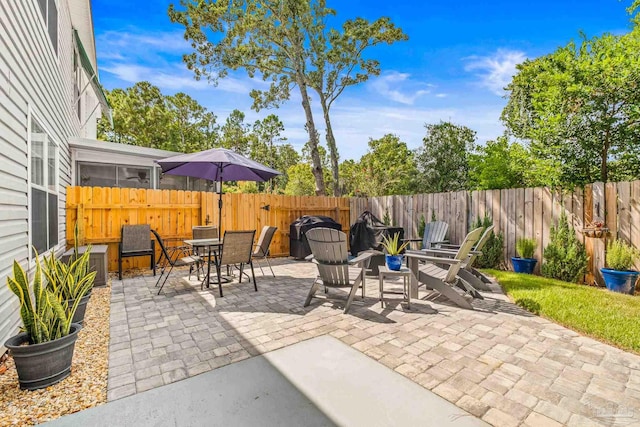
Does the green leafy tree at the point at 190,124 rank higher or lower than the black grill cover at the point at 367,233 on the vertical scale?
higher

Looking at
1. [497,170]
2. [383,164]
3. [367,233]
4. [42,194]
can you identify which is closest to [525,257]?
[367,233]

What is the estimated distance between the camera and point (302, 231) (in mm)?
7750

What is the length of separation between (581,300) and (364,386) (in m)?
3.53

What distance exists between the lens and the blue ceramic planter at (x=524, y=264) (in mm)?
5805

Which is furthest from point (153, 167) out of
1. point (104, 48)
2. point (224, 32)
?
point (224, 32)

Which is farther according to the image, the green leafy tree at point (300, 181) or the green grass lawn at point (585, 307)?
the green leafy tree at point (300, 181)

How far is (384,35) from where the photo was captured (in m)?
11.5

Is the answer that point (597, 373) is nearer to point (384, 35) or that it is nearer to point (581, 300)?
point (581, 300)

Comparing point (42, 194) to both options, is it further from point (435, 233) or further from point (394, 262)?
point (435, 233)

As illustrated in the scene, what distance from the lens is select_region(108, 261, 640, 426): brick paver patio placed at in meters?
2.00

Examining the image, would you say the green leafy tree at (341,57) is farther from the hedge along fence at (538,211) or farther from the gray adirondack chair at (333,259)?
the gray adirondack chair at (333,259)

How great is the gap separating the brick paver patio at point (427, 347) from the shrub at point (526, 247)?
206 centimetres

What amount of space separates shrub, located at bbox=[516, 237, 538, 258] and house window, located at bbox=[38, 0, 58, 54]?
327 inches

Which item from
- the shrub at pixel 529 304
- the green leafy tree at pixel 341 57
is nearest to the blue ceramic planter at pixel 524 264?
the shrub at pixel 529 304
